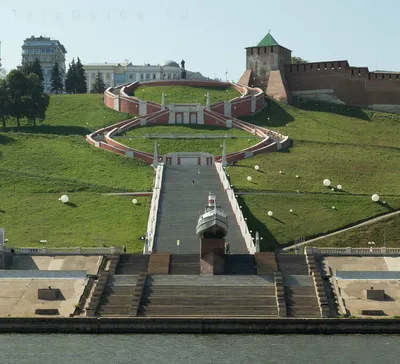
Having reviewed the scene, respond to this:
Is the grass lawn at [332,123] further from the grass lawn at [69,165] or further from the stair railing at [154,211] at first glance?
the stair railing at [154,211]

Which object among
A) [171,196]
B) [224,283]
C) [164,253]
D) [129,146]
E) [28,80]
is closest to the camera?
[224,283]

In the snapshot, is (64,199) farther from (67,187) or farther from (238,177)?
(238,177)

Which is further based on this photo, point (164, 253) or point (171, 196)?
point (171, 196)

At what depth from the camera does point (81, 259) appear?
5022 cm

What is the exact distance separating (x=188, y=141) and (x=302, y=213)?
2293 cm

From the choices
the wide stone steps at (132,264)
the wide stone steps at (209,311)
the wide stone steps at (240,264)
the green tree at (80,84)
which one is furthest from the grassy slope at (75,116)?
the wide stone steps at (209,311)

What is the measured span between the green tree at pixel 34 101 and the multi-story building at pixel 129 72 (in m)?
63.8

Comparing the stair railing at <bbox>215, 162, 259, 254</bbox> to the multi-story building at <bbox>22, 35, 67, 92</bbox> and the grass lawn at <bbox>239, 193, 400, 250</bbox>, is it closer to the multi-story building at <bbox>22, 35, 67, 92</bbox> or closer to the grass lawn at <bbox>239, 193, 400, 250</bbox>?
the grass lawn at <bbox>239, 193, 400, 250</bbox>

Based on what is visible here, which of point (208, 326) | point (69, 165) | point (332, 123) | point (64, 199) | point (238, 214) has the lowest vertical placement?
point (208, 326)

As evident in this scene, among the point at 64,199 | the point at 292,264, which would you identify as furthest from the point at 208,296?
the point at 64,199

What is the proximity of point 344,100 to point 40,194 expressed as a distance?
42063 mm

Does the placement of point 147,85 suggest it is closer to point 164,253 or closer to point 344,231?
point 344,231

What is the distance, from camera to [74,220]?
60031 mm

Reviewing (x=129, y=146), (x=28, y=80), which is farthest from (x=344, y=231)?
(x=28, y=80)
